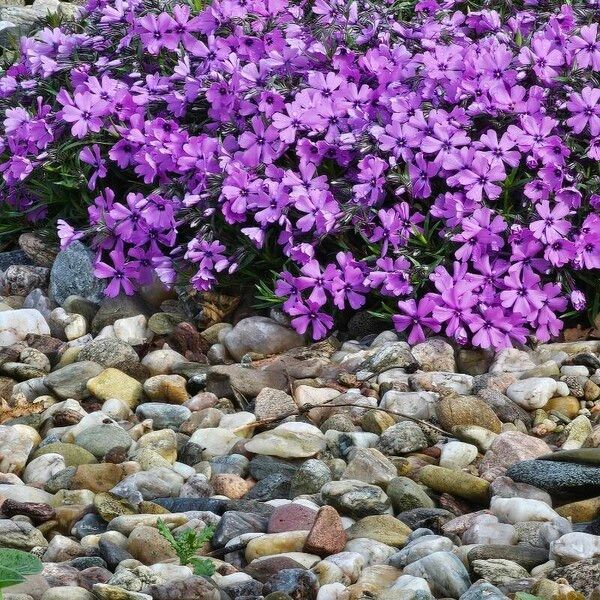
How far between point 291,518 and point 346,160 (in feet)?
6.80

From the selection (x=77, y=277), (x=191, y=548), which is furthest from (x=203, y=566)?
(x=77, y=277)

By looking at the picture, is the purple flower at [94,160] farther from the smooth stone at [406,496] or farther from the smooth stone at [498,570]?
the smooth stone at [498,570]

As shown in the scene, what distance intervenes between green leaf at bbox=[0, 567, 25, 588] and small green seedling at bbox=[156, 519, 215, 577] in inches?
29.2

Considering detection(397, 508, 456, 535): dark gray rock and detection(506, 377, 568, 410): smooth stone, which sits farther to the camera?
detection(506, 377, 568, 410): smooth stone

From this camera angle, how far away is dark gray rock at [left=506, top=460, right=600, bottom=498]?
3.14 m

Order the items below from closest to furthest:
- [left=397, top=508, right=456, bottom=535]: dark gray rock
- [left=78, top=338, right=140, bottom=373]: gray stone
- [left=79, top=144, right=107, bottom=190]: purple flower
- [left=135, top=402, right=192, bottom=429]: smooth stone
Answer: [left=397, top=508, right=456, bottom=535]: dark gray rock
[left=135, top=402, right=192, bottom=429]: smooth stone
[left=78, top=338, right=140, bottom=373]: gray stone
[left=79, top=144, right=107, bottom=190]: purple flower

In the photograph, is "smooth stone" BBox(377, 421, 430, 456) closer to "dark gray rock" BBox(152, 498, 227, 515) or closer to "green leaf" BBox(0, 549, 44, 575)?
"dark gray rock" BBox(152, 498, 227, 515)

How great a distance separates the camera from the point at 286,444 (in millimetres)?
3539

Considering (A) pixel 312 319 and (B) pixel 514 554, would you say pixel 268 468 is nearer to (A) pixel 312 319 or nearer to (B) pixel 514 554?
(B) pixel 514 554

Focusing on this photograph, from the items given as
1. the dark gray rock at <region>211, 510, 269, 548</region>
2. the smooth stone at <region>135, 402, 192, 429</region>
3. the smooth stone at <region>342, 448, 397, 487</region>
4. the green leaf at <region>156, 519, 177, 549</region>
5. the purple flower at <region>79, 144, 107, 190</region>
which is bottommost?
the smooth stone at <region>135, 402, 192, 429</region>

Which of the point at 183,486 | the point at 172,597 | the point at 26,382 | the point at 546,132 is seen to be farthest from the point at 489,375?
the point at 172,597

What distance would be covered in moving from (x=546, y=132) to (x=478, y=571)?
2.36m

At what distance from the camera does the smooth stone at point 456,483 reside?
3.22 meters

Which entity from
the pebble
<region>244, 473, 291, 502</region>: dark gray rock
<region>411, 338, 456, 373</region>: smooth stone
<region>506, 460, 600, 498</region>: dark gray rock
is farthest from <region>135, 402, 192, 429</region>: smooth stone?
<region>506, 460, 600, 498</region>: dark gray rock
